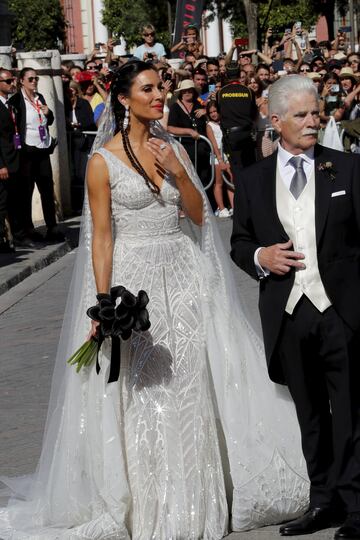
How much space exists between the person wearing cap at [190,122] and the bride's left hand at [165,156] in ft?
42.8

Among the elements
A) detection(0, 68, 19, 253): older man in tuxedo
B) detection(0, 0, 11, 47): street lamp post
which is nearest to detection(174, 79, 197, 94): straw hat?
detection(0, 68, 19, 253): older man in tuxedo

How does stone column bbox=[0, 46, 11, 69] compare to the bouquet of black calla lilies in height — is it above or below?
above

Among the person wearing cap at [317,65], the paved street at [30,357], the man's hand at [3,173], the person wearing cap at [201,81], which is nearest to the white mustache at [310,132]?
the paved street at [30,357]

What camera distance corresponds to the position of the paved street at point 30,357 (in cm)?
705

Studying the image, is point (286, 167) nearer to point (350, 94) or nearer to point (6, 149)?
point (6, 149)

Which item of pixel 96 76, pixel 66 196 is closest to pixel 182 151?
pixel 66 196

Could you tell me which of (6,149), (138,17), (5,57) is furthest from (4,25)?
(138,17)

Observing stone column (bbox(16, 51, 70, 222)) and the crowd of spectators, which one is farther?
stone column (bbox(16, 51, 70, 222))

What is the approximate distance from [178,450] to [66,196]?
1406cm

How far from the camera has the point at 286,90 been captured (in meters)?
5.12

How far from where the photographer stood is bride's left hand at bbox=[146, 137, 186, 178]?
560 centimetres

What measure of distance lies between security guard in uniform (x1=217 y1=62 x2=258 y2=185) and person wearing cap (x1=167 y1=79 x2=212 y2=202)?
719mm

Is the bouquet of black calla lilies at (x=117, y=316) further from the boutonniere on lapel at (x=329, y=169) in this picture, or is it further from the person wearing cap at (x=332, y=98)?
the person wearing cap at (x=332, y=98)

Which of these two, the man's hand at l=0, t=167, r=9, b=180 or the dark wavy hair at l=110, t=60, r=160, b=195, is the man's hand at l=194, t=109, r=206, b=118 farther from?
the dark wavy hair at l=110, t=60, r=160, b=195
